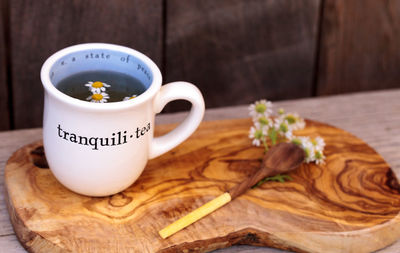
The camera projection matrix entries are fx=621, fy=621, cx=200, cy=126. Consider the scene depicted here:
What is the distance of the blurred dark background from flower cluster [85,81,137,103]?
0.24m

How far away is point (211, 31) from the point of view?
38.6 inches

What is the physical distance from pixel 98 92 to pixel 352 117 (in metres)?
0.44

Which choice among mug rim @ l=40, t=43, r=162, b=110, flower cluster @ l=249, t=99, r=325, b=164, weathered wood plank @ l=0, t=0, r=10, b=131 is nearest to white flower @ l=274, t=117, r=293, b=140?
flower cluster @ l=249, t=99, r=325, b=164

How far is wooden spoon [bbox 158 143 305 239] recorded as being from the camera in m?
0.69

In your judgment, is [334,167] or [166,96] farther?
[334,167]

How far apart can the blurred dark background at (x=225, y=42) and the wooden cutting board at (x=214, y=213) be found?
196 millimetres

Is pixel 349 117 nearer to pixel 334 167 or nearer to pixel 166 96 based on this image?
pixel 334 167

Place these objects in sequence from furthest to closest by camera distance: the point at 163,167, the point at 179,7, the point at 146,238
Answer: the point at 179,7 < the point at 163,167 < the point at 146,238

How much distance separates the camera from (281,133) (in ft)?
2.73

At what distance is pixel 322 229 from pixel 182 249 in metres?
0.16

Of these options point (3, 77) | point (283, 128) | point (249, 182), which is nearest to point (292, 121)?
point (283, 128)

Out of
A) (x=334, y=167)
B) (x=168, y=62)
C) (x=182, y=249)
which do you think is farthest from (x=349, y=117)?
(x=182, y=249)

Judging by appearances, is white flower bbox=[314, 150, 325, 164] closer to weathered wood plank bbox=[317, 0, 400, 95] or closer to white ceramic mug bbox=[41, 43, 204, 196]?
white ceramic mug bbox=[41, 43, 204, 196]

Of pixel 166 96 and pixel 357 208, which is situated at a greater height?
pixel 166 96
